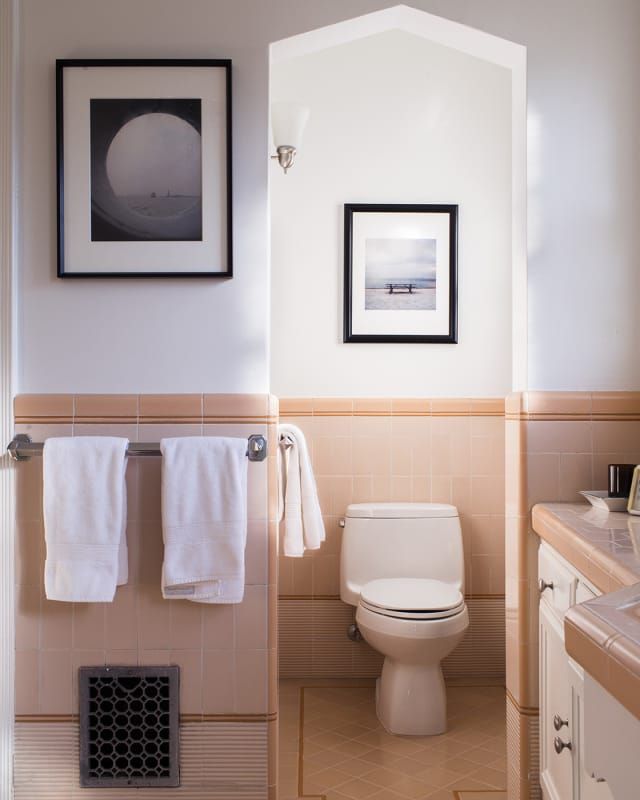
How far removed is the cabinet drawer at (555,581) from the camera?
1.59 metres

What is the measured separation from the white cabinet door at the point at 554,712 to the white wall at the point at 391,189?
1.38m

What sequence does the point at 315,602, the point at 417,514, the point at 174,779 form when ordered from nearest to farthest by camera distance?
1. the point at 174,779
2. the point at 417,514
3. the point at 315,602

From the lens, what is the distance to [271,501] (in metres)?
1.90

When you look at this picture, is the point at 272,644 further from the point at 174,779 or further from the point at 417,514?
the point at 417,514

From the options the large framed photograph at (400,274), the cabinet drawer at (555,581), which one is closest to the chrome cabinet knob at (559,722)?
the cabinet drawer at (555,581)

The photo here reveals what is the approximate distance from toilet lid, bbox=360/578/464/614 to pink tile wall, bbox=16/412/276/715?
0.69m

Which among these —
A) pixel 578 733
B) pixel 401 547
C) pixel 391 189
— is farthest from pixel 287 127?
pixel 578 733

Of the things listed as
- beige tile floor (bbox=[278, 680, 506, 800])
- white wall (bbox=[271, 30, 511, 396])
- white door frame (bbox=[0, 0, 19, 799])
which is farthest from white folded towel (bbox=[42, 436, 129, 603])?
white wall (bbox=[271, 30, 511, 396])

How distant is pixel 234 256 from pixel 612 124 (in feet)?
3.33

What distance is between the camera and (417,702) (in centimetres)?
254

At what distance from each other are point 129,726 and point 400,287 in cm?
186

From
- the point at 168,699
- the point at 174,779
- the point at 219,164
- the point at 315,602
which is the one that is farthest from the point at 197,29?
the point at 315,602

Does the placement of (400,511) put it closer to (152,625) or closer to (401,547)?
(401,547)

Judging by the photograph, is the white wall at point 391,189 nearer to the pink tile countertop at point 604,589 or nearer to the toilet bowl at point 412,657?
the toilet bowl at point 412,657
